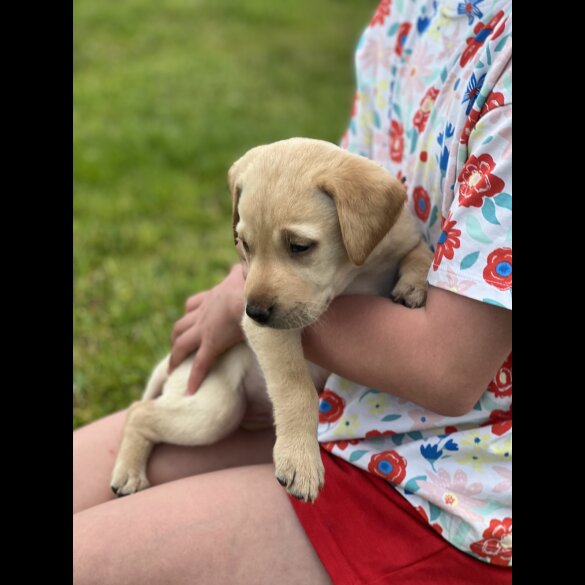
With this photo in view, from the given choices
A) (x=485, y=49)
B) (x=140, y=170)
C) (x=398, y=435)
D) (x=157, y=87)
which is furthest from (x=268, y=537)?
(x=157, y=87)

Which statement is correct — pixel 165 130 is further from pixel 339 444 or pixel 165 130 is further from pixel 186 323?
pixel 339 444

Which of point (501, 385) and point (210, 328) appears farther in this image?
point (210, 328)

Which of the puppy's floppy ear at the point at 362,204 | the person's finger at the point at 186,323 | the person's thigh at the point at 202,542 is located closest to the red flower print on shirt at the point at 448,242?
the puppy's floppy ear at the point at 362,204

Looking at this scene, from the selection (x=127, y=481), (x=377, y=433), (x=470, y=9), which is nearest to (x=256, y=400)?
(x=127, y=481)

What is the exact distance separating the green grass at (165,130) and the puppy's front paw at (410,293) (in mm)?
1781

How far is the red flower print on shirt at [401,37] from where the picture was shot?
90.9 inches

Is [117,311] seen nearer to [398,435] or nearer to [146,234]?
[146,234]

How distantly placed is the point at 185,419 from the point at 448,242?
1075mm

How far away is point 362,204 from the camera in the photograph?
190 centimetres

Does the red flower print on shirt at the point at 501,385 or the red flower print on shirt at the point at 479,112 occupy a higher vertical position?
the red flower print on shirt at the point at 479,112

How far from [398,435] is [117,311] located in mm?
2322

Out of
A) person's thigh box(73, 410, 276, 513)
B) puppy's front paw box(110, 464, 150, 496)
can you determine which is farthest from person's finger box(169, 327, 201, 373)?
puppy's front paw box(110, 464, 150, 496)

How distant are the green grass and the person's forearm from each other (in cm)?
177

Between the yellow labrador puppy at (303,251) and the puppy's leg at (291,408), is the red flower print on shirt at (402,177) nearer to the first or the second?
the yellow labrador puppy at (303,251)
